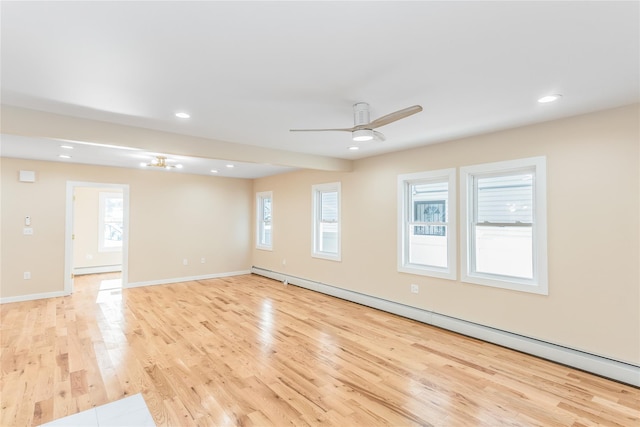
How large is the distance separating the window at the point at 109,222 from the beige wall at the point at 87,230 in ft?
0.23

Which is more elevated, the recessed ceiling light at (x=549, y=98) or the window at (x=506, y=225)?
the recessed ceiling light at (x=549, y=98)

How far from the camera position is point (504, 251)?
381cm

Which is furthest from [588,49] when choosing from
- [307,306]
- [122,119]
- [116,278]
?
[116,278]

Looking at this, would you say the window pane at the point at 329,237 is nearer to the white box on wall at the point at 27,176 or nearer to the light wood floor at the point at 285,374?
the light wood floor at the point at 285,374

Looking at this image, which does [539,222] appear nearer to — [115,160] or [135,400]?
[135,400]

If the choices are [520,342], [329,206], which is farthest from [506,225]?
[329,206]

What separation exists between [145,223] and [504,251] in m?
6.72

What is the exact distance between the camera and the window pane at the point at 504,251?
11.9 feet

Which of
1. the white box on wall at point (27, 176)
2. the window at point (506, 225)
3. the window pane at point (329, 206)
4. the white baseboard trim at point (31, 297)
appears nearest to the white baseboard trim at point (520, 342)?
the window at point (506, 225)

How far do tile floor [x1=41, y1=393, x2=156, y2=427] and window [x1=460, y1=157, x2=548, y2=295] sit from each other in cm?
367

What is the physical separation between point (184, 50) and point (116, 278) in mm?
7436

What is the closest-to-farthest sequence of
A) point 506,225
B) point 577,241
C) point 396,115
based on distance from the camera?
Result: point 396,115 → point 577,241 → point 506,225

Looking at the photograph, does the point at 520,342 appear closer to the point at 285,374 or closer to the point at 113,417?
the point at 285,374

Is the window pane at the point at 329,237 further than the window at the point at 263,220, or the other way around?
the window at the point at 263,220
